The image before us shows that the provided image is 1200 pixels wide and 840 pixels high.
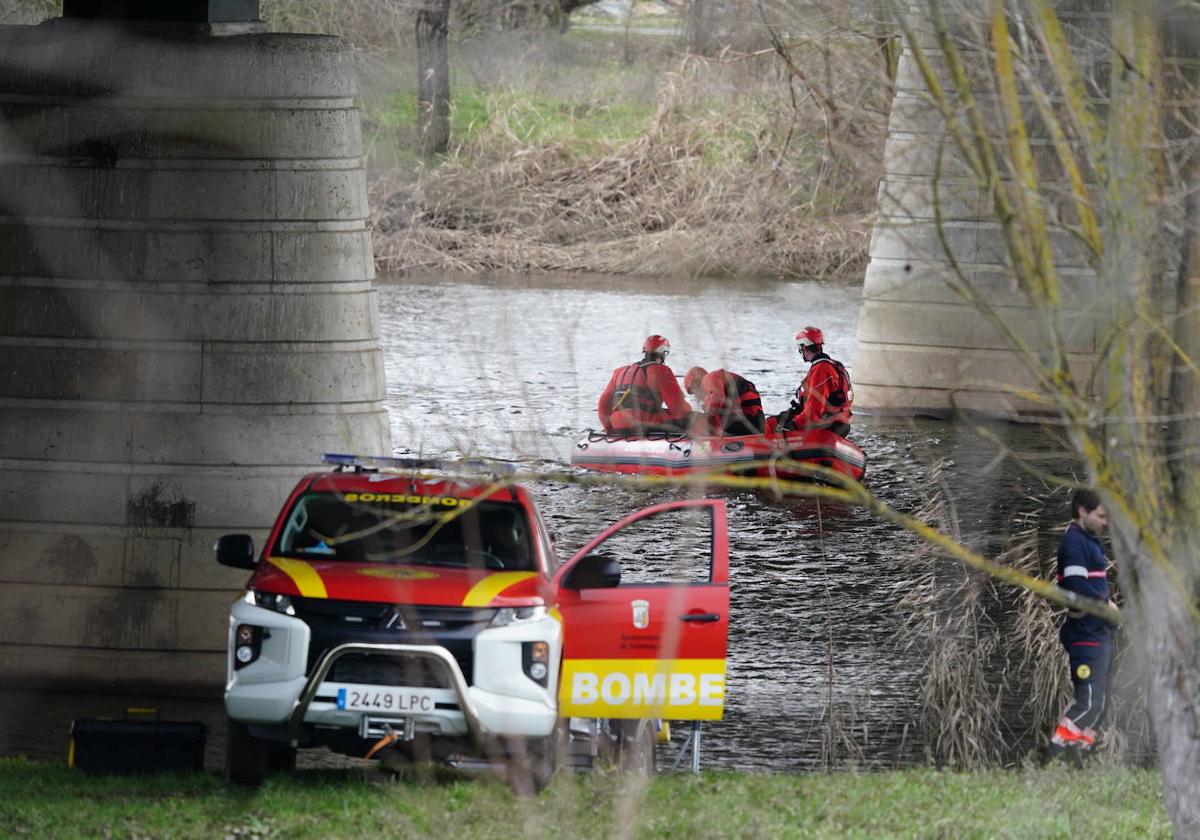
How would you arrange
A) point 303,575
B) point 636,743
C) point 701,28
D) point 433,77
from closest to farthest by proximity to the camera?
point 303,575 → point 636,743 → point 701,28 → point 433,77

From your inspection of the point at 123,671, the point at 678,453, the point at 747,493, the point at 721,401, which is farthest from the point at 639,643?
the point at 747,493

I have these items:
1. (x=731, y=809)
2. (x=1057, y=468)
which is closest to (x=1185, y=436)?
(x=731, y=809)

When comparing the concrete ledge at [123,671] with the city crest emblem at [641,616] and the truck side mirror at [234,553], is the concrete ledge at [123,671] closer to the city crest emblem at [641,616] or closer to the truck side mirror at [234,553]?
the truck side mirror at [234,553]

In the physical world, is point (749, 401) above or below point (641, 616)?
above

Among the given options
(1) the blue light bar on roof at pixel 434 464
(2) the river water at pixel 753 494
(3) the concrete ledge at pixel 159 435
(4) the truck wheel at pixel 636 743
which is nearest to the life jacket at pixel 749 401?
(2) the river water at pixel 753 494

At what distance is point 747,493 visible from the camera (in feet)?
79.5

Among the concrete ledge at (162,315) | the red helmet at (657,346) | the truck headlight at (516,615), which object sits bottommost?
the truck headlight at (516,615)

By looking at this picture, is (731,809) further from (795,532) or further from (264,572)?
(795,532)

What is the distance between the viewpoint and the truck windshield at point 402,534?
1111 centimetres

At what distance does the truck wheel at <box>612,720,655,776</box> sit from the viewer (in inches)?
444

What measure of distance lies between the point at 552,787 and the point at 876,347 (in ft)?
62.5

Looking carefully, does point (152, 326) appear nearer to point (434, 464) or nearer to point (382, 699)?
point (382, 699)

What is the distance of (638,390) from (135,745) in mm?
11010

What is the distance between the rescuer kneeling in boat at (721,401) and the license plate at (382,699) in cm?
201
